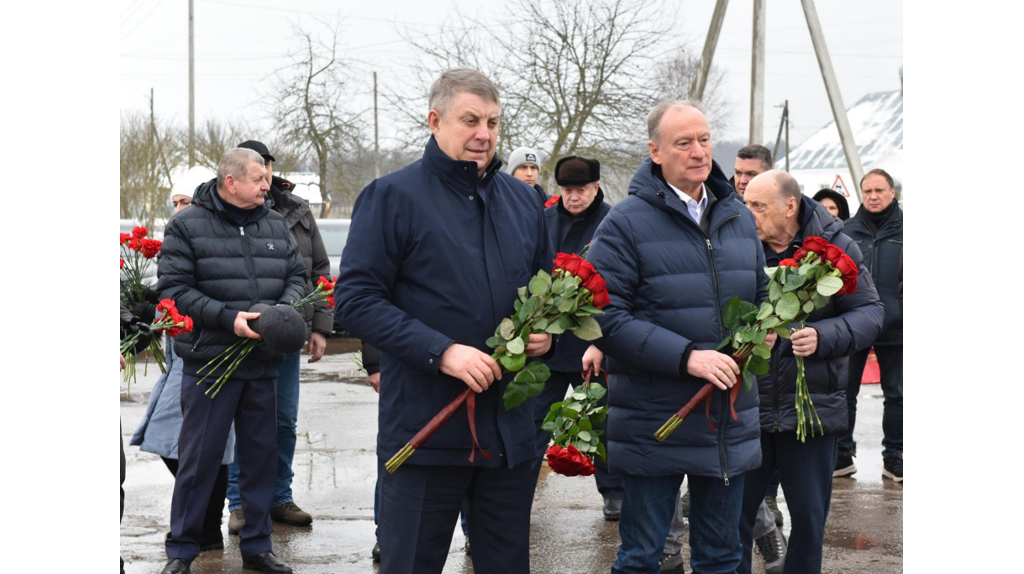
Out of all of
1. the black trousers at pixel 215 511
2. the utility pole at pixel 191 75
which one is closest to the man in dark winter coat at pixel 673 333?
the black trousers at pixel 215 511

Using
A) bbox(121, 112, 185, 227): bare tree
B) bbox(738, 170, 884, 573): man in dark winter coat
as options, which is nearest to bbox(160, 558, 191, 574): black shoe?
bbox(738, 170, 884, 573): man in dark winter coat

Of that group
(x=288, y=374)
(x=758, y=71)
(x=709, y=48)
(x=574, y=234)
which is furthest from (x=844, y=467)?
(x=709, y=48)

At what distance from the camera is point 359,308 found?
3418 mm

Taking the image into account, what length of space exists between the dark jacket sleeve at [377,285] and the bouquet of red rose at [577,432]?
0.76 m

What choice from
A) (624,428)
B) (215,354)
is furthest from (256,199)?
(624,428)

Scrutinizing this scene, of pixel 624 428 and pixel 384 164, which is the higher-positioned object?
pixel 384 164

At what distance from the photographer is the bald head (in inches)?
181

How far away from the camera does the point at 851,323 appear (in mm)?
4414

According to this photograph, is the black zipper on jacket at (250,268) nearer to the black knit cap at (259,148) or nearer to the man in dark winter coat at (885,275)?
the black knit cap at (259,148)

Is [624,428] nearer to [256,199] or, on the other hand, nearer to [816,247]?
[816,247]

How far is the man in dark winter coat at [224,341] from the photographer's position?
5191 millimetres

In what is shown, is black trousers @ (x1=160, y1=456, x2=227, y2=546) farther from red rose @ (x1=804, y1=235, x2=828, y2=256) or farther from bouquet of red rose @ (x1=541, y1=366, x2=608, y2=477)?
red rose @ (x1=804, y1=235, x2=828, y2=256)

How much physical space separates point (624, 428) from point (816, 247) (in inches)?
37.2

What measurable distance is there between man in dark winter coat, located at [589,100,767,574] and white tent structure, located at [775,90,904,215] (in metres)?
53.1
